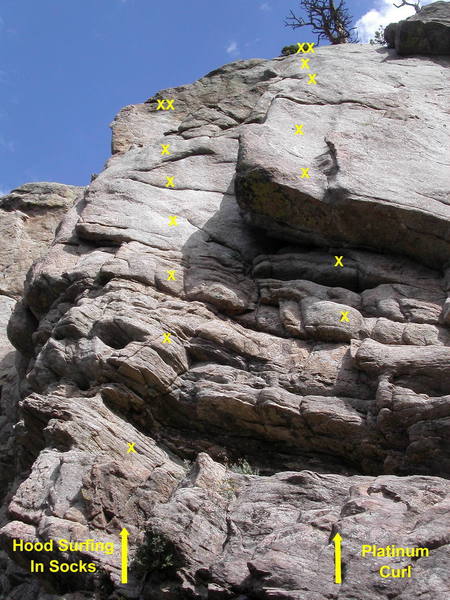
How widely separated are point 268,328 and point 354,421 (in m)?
3.85

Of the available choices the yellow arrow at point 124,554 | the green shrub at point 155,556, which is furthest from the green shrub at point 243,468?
the green shrub at point 155,556

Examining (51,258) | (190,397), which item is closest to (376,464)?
(190,397)

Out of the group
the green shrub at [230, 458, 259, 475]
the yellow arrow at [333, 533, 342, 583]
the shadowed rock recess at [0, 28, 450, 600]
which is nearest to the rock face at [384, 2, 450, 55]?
the shadowed rock recess at [0, 28, 450, 600]

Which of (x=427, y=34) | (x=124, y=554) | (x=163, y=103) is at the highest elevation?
(x=427, y=34)

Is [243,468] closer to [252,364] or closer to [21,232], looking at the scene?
[252,364]

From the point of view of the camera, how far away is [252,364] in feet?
63.2

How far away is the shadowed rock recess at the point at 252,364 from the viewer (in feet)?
45.1

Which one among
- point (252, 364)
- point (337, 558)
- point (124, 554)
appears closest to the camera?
point (337, 558)

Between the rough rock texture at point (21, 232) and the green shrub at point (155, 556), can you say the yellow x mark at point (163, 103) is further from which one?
the green shrub at point (155, 556)

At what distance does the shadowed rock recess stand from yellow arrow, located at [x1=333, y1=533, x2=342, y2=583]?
0.26 ft

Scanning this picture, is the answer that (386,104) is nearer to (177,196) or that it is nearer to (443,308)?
(177,196)

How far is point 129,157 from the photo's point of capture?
27.4 m

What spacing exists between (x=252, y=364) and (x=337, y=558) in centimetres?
723

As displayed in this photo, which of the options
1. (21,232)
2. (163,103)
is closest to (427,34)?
(163,103)
